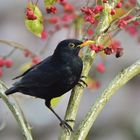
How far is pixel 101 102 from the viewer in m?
3.80

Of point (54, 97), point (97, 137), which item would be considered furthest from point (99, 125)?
point (54, 97)

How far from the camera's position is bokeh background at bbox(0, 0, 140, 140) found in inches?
299

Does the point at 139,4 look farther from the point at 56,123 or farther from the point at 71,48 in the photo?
the point at 56,123

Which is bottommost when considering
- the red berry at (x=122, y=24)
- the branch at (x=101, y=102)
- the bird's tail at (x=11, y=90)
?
the bird's tail at (x=11, y=90)

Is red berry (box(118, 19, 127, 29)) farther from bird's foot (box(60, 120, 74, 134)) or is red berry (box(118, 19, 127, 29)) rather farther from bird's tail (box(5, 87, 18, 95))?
bird's tail (box(5, 87, 18, 95))

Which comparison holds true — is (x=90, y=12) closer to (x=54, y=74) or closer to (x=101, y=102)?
→ (x=101, y=102)

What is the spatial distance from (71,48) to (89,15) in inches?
25.5

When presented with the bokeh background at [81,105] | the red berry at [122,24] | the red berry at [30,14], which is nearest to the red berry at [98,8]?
the red berry at [122,24]

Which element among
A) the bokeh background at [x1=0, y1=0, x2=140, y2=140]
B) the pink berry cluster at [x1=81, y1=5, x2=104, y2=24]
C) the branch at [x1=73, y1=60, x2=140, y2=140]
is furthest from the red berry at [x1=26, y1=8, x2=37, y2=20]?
the bokeh background at [x1=0, y1=0, x2=140, y2=140]

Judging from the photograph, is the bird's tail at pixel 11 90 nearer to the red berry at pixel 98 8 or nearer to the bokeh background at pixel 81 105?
the red berry at pixel 98 8

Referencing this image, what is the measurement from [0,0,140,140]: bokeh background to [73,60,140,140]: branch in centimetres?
328

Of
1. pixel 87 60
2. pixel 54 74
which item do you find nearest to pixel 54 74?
pixel 54 74

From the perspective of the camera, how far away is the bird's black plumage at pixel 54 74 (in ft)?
15.1

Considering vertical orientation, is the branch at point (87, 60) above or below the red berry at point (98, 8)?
below
